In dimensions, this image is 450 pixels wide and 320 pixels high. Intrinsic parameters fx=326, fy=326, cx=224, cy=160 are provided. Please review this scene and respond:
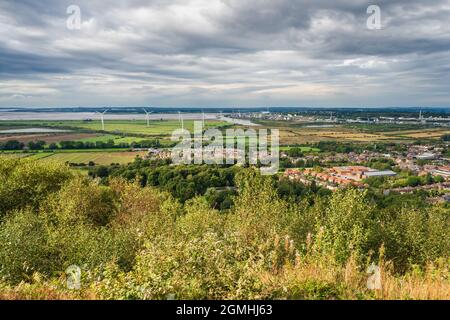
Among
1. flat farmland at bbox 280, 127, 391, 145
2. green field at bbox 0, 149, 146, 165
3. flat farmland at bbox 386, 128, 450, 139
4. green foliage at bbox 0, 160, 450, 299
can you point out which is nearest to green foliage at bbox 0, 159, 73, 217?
green foliage at bbox 0, 160, 450, 299

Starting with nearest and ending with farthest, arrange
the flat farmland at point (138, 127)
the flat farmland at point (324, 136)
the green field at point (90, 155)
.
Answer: the green field at point (90, 155) < the flat farmland at point (138, 127) < the flat farmland at point (324, 136)

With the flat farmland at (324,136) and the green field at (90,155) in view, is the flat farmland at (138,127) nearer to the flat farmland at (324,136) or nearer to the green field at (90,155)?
the flat farmland at (324,136)

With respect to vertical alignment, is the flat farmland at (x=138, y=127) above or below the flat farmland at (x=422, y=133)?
above

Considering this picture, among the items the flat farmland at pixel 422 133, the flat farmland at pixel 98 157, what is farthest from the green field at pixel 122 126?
the flat farmland at pixel 422 133

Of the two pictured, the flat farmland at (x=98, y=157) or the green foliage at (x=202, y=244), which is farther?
the flat farmland at (x=98, y=157)

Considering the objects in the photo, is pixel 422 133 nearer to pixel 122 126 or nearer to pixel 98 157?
pixel 122 126

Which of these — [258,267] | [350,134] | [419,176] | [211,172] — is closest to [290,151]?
[419,176]

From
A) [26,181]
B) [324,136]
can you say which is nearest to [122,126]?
[324,136]

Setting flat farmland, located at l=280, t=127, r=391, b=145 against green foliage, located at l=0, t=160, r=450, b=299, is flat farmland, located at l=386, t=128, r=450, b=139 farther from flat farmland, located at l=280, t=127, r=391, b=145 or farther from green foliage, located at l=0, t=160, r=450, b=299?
green foliage, located at l=0, t=160, r=450, b=299
